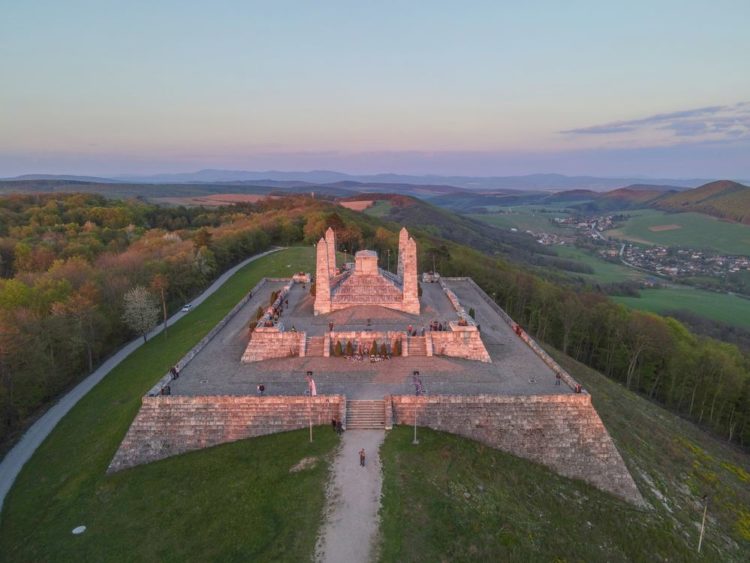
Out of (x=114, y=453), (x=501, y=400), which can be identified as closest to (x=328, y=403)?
(x=501, y=400)

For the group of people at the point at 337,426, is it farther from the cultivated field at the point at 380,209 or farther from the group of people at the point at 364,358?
the cultivated field at the point at 380,209

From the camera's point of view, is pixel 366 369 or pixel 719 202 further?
pixel 719 202

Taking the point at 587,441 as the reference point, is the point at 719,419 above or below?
below

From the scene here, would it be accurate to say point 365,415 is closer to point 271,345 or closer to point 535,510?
point 535,510

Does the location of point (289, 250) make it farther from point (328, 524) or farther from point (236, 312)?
point (328, 524)

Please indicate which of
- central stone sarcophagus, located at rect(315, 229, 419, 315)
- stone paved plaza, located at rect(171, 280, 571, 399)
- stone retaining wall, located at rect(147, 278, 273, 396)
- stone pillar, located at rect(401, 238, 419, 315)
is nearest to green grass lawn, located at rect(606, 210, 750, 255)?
stone paved plaza, located at rect(171, 280, 571, 399)

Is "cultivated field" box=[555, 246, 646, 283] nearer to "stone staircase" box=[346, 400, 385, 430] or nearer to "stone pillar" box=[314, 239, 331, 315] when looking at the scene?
"stone pillar" box=[314, 239, 331, 315]

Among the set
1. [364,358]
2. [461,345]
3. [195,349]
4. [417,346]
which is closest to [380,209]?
[417,346]
